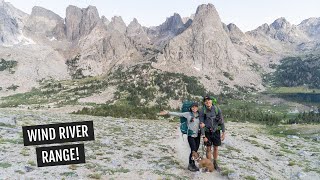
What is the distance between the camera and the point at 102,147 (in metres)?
32.4

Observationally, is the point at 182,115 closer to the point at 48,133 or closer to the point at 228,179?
the point at 228,179

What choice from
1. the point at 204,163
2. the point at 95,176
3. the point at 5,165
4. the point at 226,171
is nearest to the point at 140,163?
the point at 204,163

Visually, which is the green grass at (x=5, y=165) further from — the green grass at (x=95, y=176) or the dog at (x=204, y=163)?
the dog at (x=204, y=163)

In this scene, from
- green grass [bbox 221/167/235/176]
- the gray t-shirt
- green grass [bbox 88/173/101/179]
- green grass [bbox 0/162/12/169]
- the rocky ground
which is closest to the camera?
green grass [bbox 88/173/101/179]

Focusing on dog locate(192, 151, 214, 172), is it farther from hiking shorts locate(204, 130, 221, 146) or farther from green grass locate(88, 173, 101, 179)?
green grass locate(88, 173, 101, 179)

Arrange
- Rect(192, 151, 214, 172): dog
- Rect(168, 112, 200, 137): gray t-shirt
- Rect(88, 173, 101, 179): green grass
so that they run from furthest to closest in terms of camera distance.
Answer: Rect(192, 151, 214, 172): dog
Rect(168, 112, 200, 137): gray t-shirt
Rect(88, 173, 101, 179): green grass

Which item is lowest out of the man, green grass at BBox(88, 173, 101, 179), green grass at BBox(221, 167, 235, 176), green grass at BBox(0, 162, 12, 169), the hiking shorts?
green grass at BBox(221, 167, 235, 176)

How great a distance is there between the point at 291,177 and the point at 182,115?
11.9m

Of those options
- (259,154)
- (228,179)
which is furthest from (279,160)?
(228,179)

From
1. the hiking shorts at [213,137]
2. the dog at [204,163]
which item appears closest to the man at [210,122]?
the hiking shorts at [213,137]

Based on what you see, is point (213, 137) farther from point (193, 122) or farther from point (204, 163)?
point (204, 163)

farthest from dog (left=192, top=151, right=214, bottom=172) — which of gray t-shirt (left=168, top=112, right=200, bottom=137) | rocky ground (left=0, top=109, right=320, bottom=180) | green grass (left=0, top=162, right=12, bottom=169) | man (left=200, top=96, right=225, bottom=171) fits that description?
green grass (left=0, top=162, right=12, bottom=169)

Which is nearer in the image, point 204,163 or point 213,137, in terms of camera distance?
point 213,137

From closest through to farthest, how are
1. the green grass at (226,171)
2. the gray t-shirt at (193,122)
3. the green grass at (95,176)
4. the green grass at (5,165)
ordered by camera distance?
the green grass at (95,176), the green grass at (5,165), the gray t-shirt at (193,122), the green grass at (226,171)
